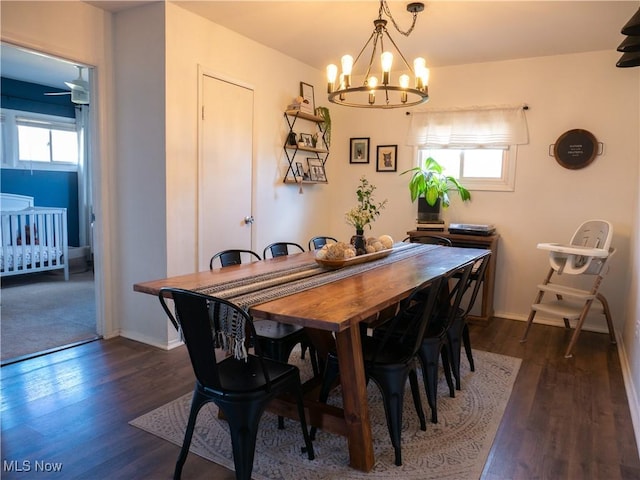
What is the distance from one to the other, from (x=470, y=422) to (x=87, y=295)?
413cm

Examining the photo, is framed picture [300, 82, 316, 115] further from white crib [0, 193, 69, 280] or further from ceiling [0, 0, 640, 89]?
white crib [0, 193, 69, 280]

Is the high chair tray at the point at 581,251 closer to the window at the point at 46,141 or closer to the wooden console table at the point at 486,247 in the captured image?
the wooden console table at the point at 486,247

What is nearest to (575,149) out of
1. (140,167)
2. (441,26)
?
(441,26)

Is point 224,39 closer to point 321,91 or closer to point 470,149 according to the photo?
point 321,91

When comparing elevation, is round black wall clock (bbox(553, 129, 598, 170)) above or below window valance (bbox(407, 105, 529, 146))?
below

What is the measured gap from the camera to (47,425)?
7.51 feet

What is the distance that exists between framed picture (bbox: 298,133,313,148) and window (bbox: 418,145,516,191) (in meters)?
1.17

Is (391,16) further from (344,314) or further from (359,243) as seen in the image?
(344,314)

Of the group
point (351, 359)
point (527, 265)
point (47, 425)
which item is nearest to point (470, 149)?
point (527, 265)

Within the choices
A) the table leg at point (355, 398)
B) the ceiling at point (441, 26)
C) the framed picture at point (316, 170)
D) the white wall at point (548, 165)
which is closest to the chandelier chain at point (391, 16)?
the ceiling at point (441, 26)

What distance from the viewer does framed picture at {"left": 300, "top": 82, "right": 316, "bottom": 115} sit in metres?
4.59

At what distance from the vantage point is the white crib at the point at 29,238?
5.13 metres

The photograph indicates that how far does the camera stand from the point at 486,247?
4207 mm

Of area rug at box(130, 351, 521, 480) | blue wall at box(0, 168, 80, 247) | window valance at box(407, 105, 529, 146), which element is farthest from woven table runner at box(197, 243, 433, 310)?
blue wall at box(0, 168, 80, 247)
